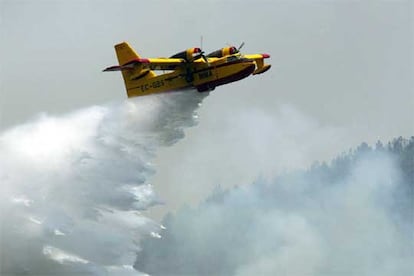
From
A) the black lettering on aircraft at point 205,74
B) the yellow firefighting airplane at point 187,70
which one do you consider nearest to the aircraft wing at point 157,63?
the yellow firefighting airplane at point 187,70

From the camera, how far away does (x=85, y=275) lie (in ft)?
126

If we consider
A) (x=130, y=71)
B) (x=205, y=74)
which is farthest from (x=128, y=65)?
(x=205, y=74)

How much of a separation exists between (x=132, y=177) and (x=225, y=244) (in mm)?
27423

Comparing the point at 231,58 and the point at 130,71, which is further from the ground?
the point at 231,58

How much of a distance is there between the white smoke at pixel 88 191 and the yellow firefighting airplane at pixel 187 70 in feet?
1.66

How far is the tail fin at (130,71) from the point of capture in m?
41.2

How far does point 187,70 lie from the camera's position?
40.3 m

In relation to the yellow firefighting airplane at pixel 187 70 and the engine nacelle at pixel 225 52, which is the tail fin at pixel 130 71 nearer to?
the yellow firefighting airplane at pixel 187 70

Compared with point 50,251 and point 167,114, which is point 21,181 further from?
point 167,114

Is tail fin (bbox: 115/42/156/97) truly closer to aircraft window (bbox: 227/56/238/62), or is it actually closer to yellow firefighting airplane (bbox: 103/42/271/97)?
yellow firefighting airplane (bbox: 103/42/271/97)

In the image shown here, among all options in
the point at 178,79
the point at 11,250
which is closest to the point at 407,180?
the point at 178,79

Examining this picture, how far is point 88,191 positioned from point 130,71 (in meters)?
5.49

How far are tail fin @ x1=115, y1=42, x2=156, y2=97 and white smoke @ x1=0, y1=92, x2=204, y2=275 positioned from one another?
845mm

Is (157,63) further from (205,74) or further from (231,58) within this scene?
(231,58)
